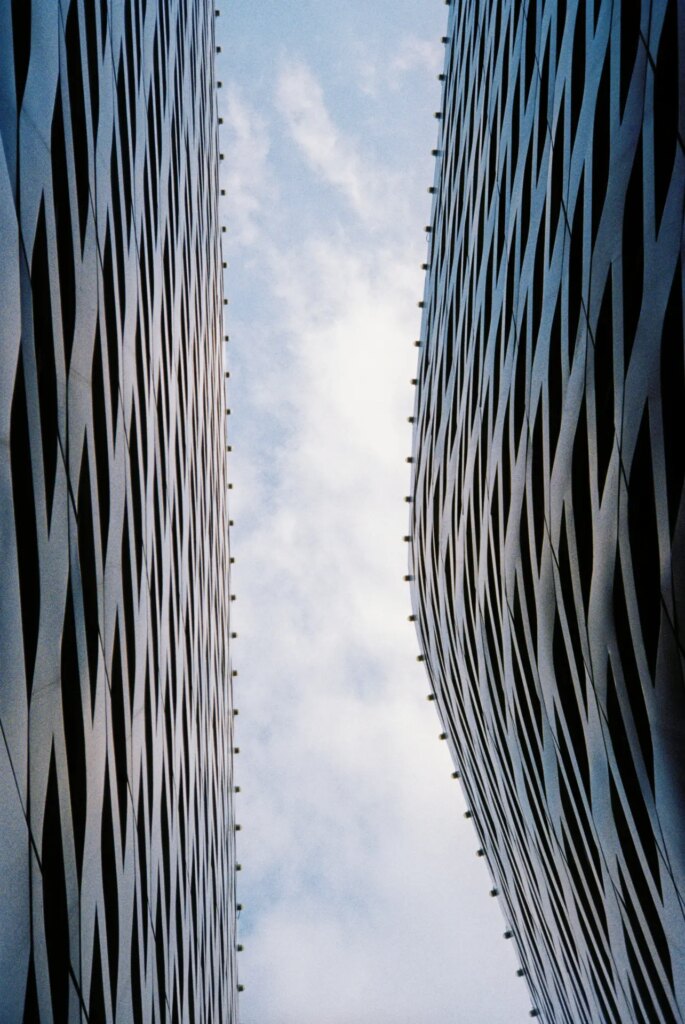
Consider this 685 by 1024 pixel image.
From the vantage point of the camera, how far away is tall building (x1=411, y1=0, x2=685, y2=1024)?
19828mm

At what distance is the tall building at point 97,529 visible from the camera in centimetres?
1458

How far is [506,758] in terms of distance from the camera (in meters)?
42.8

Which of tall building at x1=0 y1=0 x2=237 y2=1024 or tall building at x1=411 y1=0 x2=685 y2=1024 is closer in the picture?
tall building at x1=0 y1=0 x2=237 y2=1024

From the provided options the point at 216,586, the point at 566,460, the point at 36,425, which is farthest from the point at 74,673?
the point at 216,586

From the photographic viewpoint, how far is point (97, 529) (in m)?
21.0

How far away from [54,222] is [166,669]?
19109 millimetres

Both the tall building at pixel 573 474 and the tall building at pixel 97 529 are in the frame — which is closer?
the tall building at pixel 97 529

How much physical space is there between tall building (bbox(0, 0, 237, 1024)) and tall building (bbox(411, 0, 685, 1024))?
1284 cm

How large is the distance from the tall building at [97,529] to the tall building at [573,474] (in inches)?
506

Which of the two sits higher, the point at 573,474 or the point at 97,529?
the point at 573,474

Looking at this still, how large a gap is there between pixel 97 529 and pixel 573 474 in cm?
1388

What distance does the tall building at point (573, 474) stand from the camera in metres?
19.8

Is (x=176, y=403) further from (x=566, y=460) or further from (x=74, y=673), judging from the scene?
(x=74, y=673)

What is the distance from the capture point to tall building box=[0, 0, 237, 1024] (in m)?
14.6
